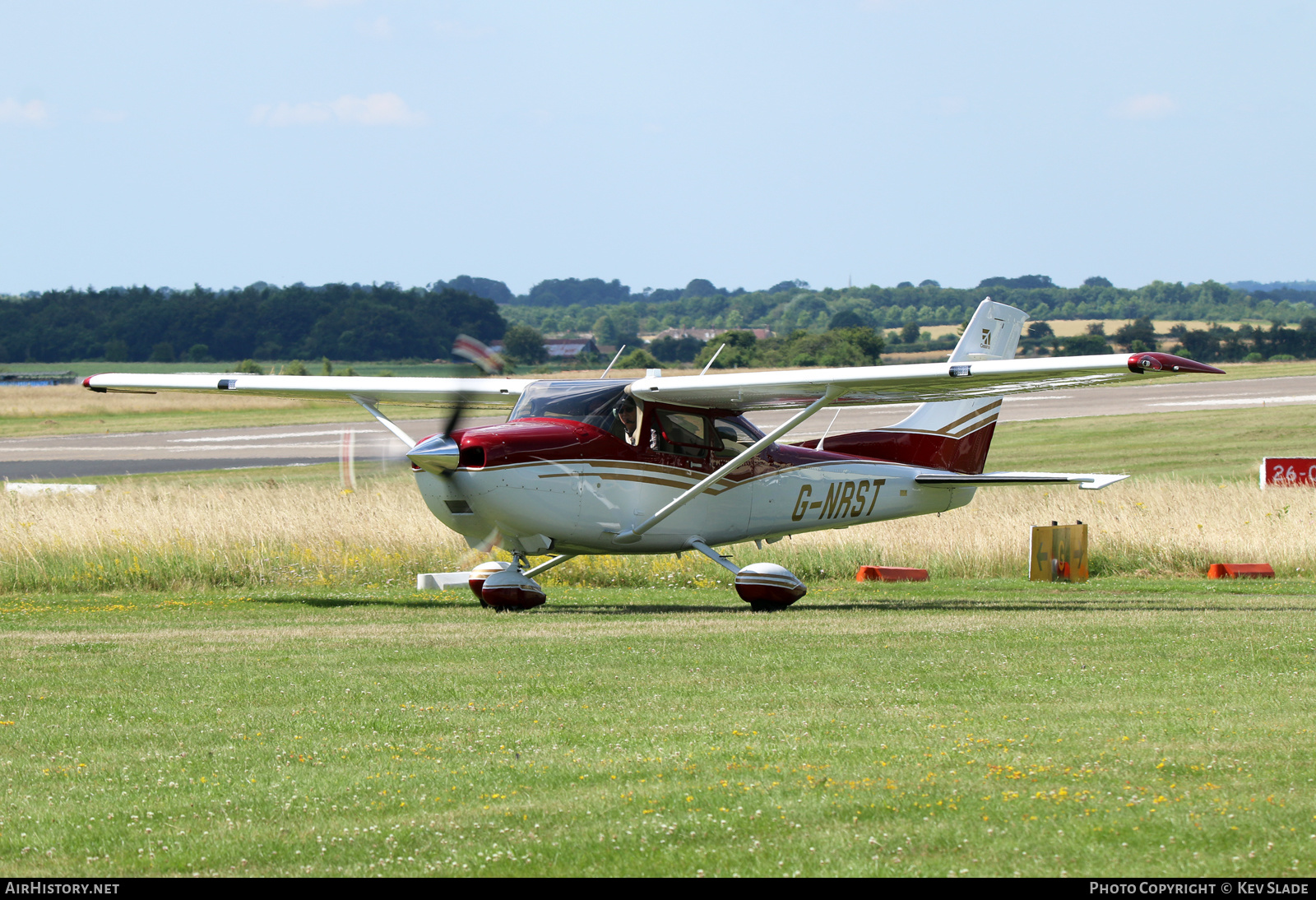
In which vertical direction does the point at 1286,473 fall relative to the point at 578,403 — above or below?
below

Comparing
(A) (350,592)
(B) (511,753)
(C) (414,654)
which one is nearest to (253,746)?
(B) (511,753)

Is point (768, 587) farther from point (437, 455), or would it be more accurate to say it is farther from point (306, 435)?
point (306, 435)

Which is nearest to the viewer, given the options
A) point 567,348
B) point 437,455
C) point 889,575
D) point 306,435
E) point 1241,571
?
point 437,455

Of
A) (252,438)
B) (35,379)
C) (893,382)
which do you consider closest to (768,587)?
(893,382)

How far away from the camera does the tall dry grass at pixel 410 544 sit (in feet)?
62.3

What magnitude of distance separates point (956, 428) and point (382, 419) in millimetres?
7548

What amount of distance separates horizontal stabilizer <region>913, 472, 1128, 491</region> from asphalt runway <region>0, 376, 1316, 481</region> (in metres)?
15.1

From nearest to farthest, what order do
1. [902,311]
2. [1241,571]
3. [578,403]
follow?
1. [578,403]
2. [1241,571]
3. [902,311]

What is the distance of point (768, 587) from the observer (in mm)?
15242

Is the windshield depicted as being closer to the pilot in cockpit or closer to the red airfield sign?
the pilot in cockpit

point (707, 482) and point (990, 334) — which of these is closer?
point (707, 482)

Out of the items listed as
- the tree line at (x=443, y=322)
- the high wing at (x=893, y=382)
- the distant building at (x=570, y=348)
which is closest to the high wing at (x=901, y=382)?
the high wing at (x=893, y=382)

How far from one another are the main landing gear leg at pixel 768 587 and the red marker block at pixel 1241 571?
7328mm

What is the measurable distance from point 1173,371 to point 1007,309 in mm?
6238
